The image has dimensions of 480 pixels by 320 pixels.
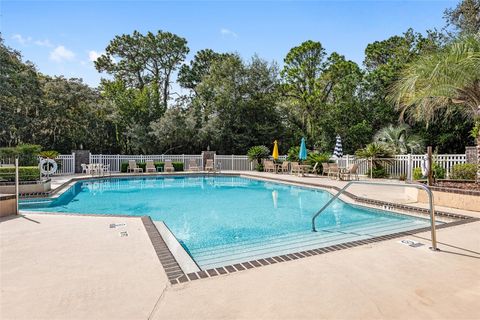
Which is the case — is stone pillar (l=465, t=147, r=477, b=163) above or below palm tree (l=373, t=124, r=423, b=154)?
below

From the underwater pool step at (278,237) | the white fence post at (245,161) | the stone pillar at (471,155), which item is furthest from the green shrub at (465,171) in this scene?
the underwater pool step at (278,237)

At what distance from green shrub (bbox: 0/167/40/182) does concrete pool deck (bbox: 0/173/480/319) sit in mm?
6377

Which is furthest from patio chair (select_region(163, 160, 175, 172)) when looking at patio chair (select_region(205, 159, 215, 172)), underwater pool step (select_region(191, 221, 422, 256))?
underwater pool step (select_region(191, 221, 422, 256))

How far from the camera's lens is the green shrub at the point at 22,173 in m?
9.24

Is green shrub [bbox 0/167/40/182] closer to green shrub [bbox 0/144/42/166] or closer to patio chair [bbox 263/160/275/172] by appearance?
green shrub [bbox 0/144/42/166]

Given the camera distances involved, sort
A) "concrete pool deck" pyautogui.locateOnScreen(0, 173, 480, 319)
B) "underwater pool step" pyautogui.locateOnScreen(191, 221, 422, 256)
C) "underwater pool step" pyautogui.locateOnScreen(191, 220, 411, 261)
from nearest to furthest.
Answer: "concrete pool deck" pyautogui.locateOnScreen(0, 173, 480, 319) < "underwater pool step" pyautogui.locateOnScreen(191, 220, 411, 261) < "underwater pool step" pyautogui.locateOnScreen(191, 221, 422, 256)

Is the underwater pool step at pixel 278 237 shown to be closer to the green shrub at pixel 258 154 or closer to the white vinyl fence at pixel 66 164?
the green shrub at pixel 258 154

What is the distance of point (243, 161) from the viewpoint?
20000 millimetres

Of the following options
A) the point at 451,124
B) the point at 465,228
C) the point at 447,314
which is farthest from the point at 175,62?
the point at 447,314

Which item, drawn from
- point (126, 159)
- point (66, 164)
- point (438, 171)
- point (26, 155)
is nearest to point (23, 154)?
point (26, 155)

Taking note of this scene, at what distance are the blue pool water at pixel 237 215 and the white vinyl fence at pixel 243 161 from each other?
171 inches

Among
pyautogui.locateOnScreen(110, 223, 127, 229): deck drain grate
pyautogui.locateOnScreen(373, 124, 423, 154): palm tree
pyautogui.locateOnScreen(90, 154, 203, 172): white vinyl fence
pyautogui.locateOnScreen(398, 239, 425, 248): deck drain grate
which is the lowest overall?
pyautogui.locateOnScreen(398, 239, 425, 248): deck drain grate

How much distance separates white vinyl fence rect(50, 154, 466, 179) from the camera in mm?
11320

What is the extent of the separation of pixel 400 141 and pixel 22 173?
52.9 ft
